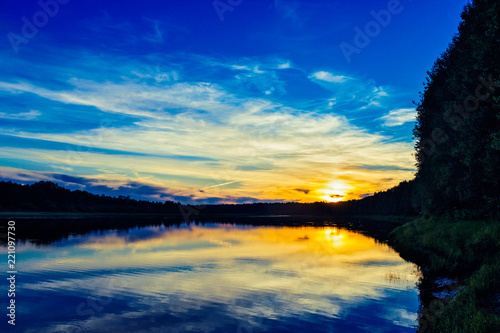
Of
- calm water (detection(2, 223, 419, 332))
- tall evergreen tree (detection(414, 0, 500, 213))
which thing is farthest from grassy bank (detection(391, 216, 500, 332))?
tall evergreen tree (detection(414, 0, 500, 213))

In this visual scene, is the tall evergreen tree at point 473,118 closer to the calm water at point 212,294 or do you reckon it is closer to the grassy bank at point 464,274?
the grassy bank at point 464,274

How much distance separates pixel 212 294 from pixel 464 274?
16.0m

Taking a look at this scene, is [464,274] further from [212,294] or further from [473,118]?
[212,294]

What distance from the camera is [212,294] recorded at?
20.3 m

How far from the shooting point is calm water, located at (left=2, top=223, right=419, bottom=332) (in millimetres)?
15273

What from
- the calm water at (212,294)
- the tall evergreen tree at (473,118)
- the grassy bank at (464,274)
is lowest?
the calm water at (212,294)

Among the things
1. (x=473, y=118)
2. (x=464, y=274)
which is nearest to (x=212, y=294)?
(x=464, y=274)

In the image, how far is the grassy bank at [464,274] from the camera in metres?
12.5

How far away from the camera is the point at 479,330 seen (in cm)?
1072

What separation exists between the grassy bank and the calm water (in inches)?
66.4

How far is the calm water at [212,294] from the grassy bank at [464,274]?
1.69 meters

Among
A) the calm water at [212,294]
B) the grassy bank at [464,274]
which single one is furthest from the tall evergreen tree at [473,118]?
the calm water at [212,294]

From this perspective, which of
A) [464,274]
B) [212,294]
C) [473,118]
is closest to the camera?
[212,294]

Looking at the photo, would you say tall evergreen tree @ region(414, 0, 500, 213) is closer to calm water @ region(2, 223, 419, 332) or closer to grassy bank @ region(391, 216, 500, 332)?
grassy bank @ region(391, 216, 500, 332)
